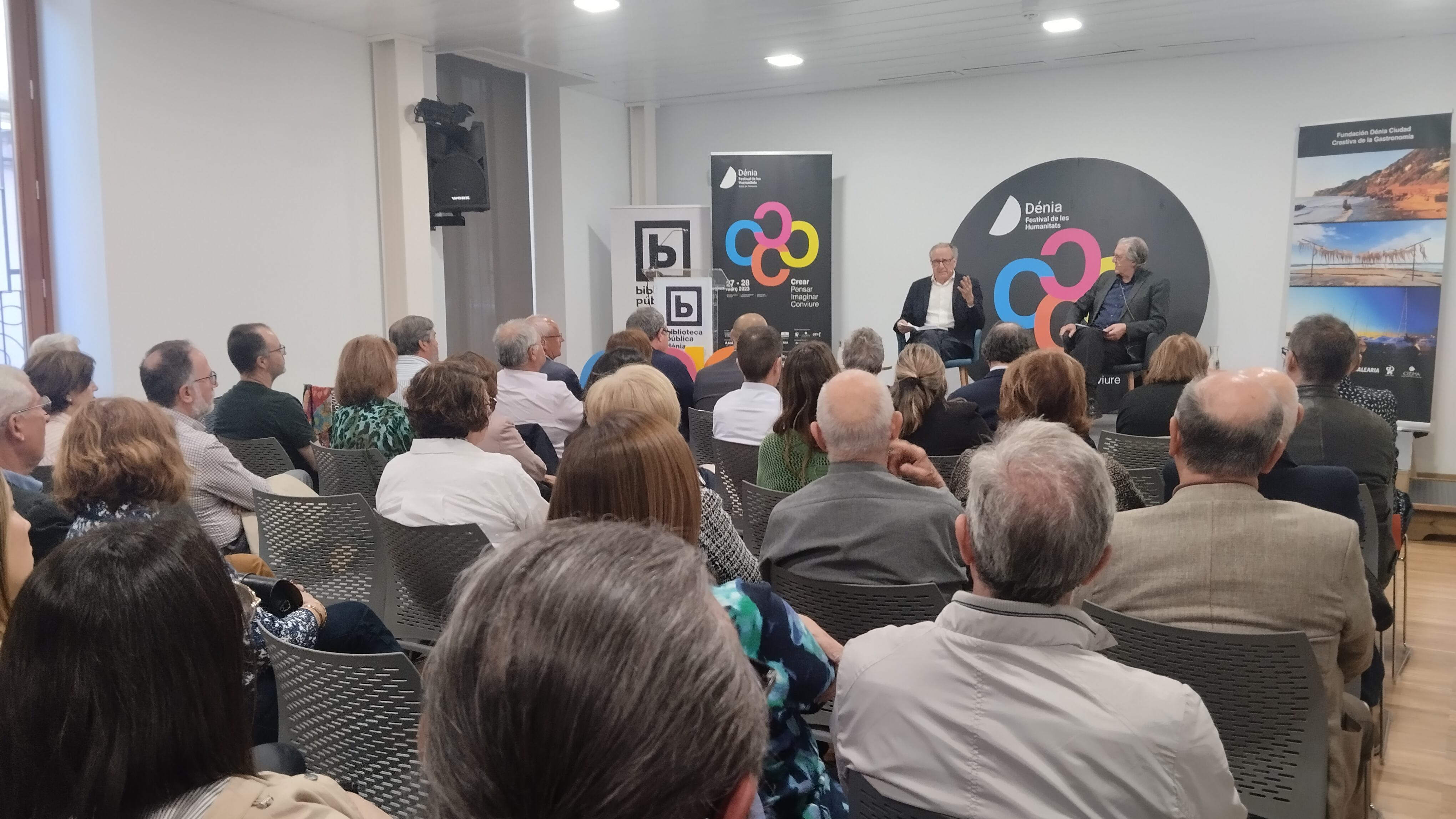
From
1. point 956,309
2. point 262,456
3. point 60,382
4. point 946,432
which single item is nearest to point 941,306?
point 956,309

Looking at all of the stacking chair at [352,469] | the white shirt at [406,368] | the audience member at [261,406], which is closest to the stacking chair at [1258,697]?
the stacking chair at [352,469]

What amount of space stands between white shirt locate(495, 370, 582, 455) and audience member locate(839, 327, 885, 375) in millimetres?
1400

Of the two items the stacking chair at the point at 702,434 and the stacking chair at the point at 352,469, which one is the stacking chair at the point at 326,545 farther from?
the stacking chair at the point at 702,434

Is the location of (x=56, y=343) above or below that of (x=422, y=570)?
above

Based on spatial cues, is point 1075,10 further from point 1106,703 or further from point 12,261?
point 12,261

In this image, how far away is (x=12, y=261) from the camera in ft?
18.9

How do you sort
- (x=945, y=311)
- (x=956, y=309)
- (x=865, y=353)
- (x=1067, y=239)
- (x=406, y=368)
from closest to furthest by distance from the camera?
(x=865, y=353) → (x=406, y=368) → (x=956, y=309) → (x=945, y=311) → (x=1067, y=239)

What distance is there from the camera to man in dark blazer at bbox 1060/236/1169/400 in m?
6.89

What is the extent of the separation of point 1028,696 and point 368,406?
329cm

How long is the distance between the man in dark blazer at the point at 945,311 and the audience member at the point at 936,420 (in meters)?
3.92

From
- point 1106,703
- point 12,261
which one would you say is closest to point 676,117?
point 12,261

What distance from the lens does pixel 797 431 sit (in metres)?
3.47

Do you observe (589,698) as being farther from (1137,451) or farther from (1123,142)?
(1123,142)

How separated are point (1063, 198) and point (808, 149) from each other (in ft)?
7.91
